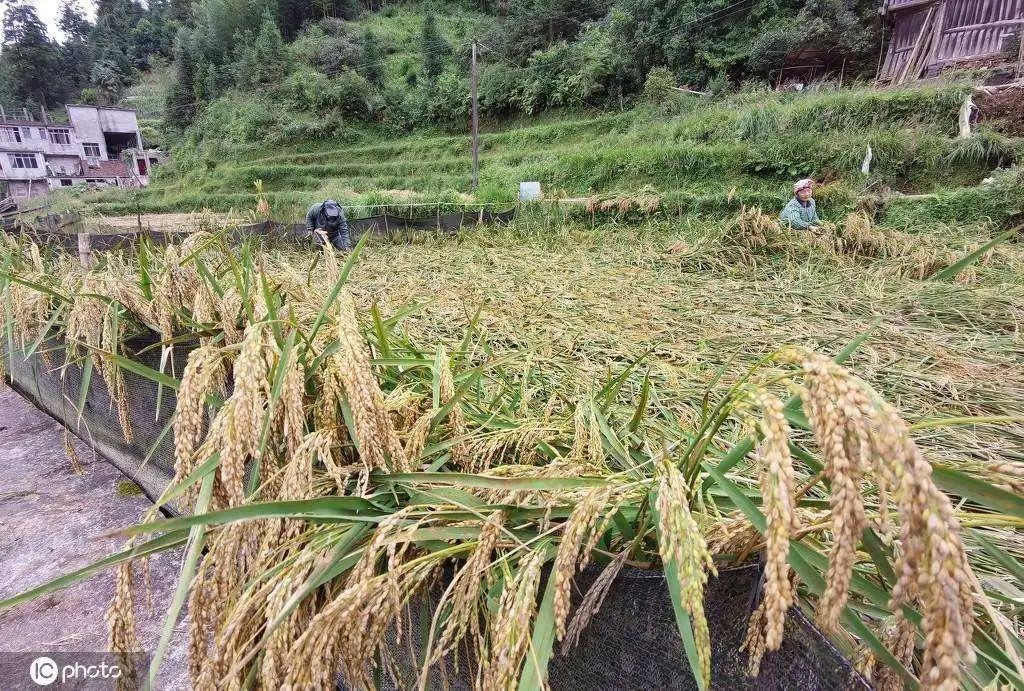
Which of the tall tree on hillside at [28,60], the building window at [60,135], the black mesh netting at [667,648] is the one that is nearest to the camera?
the black mesh netting at [667,648]

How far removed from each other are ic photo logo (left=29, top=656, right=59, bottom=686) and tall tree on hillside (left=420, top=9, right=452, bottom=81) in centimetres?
4125

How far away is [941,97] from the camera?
33.8 feet

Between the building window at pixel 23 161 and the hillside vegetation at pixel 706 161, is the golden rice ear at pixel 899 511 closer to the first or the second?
the hillside vegetation at pixel 706 161

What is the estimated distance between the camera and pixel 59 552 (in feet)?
6.07

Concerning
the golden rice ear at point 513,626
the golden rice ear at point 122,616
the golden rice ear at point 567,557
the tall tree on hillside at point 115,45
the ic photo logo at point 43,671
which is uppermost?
the tall tree on hillside at point 115,45

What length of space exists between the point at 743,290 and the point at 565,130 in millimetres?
21400

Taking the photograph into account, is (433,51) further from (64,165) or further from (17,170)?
(17,170)

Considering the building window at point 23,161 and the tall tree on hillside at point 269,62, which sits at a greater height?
the tall tree on hillside at point 269,62

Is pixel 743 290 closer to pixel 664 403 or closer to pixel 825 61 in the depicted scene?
pixel 664 403

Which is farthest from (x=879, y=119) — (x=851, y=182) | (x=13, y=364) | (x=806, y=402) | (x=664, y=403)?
(x=13, y=364)

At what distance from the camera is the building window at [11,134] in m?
42.3

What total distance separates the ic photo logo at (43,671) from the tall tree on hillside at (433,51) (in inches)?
1624

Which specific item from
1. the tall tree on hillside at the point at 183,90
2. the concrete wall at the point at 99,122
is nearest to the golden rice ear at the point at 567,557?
the tall tree on hillside at the point at 183,90

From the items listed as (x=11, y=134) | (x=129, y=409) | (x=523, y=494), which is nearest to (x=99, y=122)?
(x=11, y=134)
